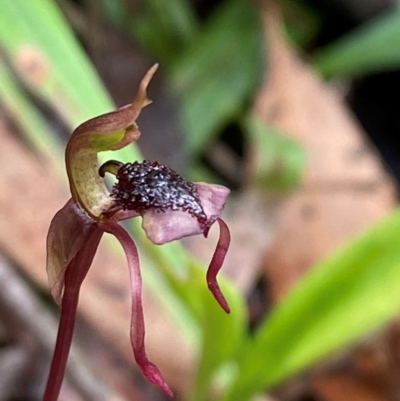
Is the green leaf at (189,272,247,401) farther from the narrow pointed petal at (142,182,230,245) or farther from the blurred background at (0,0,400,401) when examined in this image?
the narrow pointed petal at (142,182,230,245)

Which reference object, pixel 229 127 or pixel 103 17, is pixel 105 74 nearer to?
pixel 103 17

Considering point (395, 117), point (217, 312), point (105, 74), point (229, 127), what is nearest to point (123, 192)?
point (217, 312)

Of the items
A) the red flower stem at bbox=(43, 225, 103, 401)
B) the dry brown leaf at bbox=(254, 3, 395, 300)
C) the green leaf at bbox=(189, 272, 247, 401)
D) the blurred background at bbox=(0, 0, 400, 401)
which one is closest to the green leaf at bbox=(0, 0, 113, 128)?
the blurred background at bbox=(0, 0, 400, 401)

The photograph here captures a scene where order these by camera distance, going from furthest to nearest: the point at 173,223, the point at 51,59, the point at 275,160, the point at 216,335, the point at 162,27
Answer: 1. the point at 162,27
2. the point at 275,160
3. the point at 51,59
4. the point at 216,335
5. the point at 173,223

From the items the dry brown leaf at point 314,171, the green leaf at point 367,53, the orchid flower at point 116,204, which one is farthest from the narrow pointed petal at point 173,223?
the green leaf at point 367,53

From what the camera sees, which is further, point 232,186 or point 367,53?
point 367,53

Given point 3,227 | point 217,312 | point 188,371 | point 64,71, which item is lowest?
point 188,371

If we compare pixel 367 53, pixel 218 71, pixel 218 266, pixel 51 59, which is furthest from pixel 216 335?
pixel 367 53

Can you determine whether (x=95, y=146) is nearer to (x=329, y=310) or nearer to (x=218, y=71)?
(x=329, y=310)
